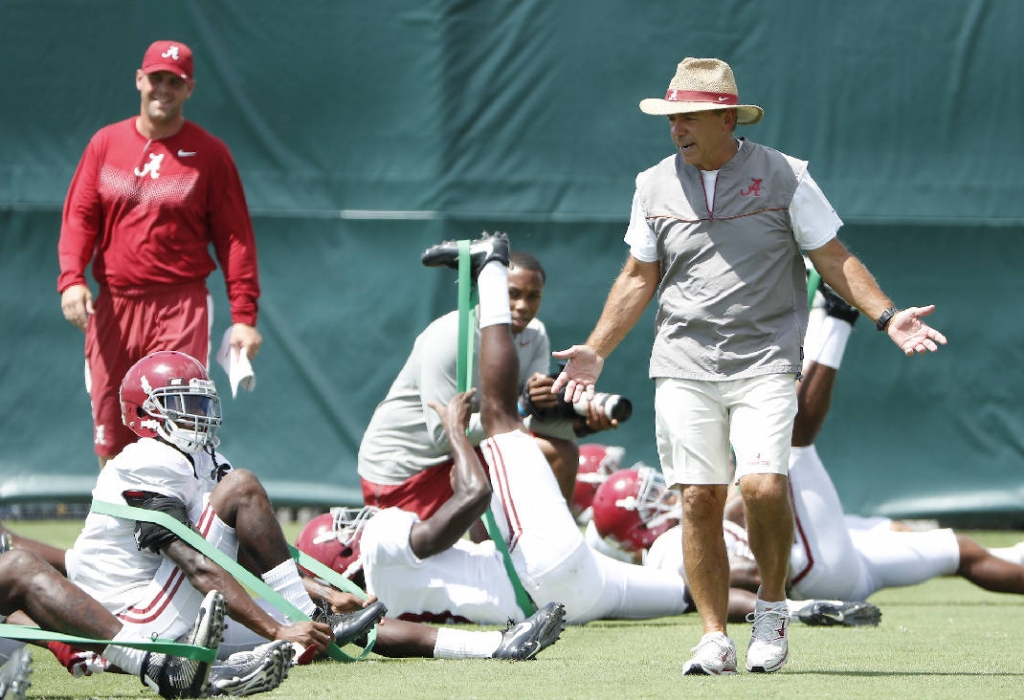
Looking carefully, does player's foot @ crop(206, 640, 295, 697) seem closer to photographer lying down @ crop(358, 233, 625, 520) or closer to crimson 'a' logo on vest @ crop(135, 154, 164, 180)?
photographer lying down @ crop(358, 233, 625, 520)

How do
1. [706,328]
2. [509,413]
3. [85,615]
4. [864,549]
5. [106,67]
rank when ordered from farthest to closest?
1. [106,67]
2. [864,549]
3. [509,413]
4. [706,328]
5. [85,615]

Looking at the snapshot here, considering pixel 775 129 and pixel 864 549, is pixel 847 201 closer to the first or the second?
pixel 775 129

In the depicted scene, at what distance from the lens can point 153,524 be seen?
410 centimetres

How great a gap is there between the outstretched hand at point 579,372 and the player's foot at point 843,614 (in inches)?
59.4

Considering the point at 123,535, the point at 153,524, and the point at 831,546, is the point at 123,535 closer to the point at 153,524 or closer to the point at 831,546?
the point at 153,524

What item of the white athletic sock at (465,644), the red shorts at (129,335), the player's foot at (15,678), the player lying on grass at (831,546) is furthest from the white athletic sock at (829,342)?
the player's foot at (15,678)

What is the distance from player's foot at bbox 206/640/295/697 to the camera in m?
3.73

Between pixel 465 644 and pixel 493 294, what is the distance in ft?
4.45

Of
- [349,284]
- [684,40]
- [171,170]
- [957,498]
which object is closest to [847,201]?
[684,40]

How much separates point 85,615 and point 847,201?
21.1ft

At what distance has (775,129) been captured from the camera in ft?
30.0

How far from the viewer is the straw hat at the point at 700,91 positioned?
4617mm

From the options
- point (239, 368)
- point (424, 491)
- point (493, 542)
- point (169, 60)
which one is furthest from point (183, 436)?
point (169, 60)

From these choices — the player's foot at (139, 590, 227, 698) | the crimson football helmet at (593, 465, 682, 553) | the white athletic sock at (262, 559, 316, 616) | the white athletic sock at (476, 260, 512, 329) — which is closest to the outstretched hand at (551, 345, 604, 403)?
the white athletic sock at (476, 260, 512, 329)
